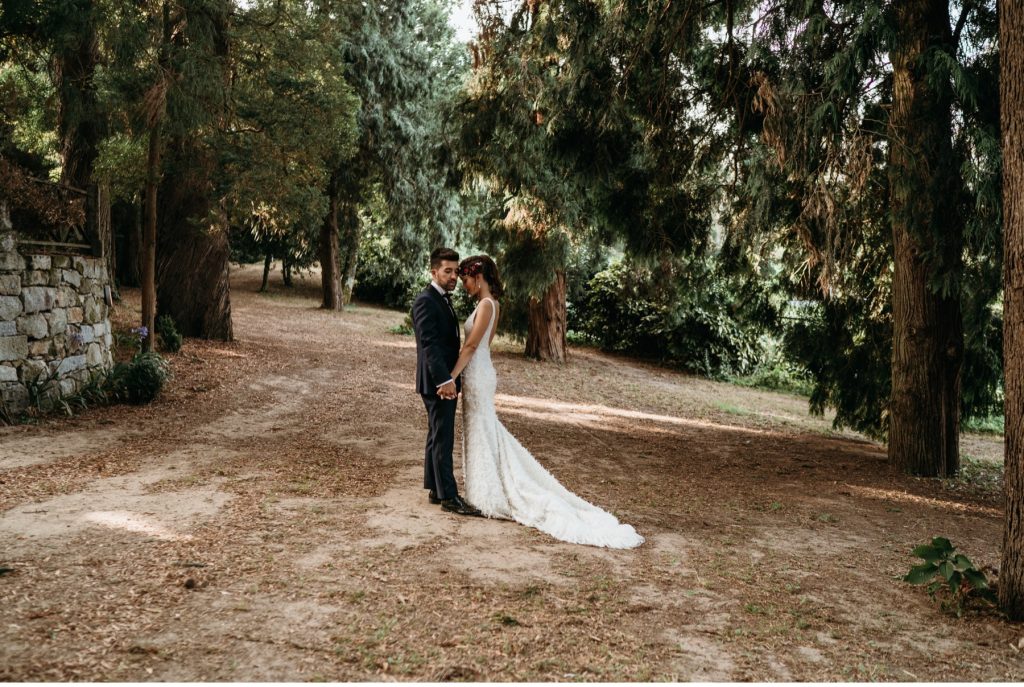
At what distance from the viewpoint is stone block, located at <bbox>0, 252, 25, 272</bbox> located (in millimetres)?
8516

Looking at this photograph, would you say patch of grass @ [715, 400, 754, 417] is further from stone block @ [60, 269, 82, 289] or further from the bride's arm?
stone block @ [60, 269, 82, 289]

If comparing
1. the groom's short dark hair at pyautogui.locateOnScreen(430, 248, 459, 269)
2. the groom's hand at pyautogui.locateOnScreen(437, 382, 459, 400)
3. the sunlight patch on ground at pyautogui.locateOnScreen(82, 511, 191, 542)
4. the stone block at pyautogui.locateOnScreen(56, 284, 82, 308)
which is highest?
the groom's short dark hair at pyautogui.locateOnScreen(430, 248, 459, 269)

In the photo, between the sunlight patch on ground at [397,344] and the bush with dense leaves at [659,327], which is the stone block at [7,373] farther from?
the bush with dense leaves at [659,327]

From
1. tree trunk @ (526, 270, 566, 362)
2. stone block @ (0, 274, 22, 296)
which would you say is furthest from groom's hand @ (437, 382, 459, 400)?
tree trunk @ (526, 270, 566, 362)

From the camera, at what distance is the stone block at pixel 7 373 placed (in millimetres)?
8380

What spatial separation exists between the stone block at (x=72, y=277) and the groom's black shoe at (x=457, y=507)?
6.60m

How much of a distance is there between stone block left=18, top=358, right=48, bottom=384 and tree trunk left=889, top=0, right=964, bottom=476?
30.5 feet

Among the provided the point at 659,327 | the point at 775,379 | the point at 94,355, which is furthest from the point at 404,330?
the point at 94,355

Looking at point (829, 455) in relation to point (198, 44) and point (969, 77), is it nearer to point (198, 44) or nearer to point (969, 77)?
point (969, 77)

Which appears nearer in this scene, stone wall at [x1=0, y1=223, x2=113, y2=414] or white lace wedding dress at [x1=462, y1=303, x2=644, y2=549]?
white lace wedding dress at [x1=462, y1=303, x2=644, y2=549]

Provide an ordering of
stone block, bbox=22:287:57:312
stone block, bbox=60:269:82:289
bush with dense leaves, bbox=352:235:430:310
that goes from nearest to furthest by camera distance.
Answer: stone block, bbox=22:287:57:312 → stone block, bbox=60:269:82:289 → bush with dense leaves, bbox=352:235:430:310

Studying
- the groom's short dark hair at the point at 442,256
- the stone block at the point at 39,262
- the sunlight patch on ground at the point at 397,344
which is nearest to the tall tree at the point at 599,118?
the groom's short dark hair at the point at 442,256

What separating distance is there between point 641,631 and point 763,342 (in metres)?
16.2

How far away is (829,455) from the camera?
Result: 9.77m
